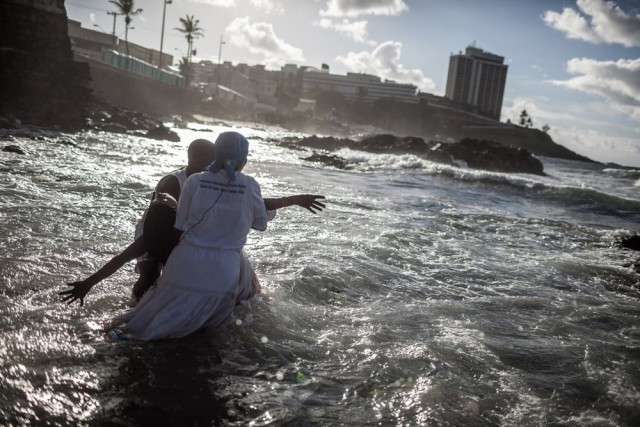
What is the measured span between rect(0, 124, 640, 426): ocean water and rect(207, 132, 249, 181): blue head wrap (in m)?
1.06

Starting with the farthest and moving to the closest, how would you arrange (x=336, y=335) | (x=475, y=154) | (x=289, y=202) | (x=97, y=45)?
(x=97, y=45) → (x=475, y=154) → (x=336, y=335) → (x=289, y=202)

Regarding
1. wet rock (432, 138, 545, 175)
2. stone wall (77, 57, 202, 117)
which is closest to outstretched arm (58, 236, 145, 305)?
wet rock (432, 138, 545, 175)

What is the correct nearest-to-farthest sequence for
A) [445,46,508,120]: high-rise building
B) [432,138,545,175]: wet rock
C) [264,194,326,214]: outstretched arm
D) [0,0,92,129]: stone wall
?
[264,194,326,214]: outstretched arm
[0,0,92,129]: stone wall
[432,138,545,175]: wet rock
[445,46,508,120]: high-rise building

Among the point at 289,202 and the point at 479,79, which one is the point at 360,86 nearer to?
the point at 479,79

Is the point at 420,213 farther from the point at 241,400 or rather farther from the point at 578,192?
the point at 578,192

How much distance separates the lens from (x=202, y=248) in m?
2.75

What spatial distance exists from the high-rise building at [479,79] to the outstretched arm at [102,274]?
15989cm

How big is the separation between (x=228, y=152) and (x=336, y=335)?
152 centimetres

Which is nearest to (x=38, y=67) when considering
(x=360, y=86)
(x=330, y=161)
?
(x=330, y=161)

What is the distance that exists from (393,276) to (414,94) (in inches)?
5473

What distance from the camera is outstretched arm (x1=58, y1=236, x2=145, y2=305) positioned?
8.54ft

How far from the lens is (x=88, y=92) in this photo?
22.1 metres

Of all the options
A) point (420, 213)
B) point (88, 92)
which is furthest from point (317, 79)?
point (420, 213)

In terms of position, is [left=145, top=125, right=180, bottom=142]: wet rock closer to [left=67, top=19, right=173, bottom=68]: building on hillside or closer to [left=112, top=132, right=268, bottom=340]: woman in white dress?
[left=67, top=19, right=173, bottom=68]: building on hillside
